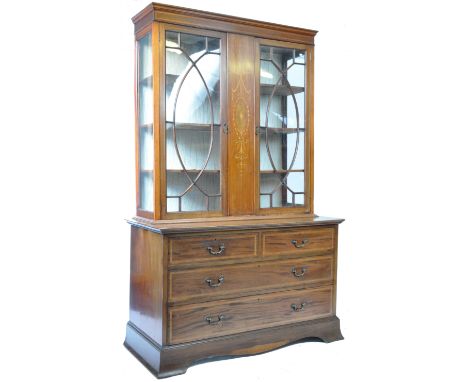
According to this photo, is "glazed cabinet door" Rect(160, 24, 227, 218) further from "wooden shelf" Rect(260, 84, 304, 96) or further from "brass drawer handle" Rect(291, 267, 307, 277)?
"brass drawer handle" Rect(291, 267, 307, 277)

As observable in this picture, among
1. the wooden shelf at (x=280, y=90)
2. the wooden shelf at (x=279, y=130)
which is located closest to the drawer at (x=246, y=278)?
the wooden shelf at (x=279, y=130)

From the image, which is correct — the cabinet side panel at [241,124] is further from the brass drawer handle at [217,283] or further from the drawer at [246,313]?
the drawer at [246,313]

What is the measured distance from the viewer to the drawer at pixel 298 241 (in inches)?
130

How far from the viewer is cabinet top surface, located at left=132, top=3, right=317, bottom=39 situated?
303 centimetres

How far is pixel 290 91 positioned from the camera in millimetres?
3506

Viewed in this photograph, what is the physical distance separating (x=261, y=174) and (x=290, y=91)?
22.3 inches

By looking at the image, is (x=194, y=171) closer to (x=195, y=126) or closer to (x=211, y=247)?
(x=195, y=126)

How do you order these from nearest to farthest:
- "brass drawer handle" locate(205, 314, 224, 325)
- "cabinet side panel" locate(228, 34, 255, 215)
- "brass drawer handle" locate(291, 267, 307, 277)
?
"brass drawer handle" locate(205, 314, 224, 325), "cabinet side panel" locate(228, 34, 255, 215), "brass drawer handle" locate(291, 267, 307, 277)

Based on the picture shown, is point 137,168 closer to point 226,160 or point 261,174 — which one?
point 226,160

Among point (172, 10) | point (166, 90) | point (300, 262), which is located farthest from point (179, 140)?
point (300, 262)

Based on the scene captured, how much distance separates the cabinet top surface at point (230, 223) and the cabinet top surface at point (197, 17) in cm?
112

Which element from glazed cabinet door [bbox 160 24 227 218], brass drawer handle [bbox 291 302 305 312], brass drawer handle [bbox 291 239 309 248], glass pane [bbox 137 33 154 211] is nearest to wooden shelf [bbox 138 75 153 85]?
glass pane [bbox 137 33 154 211]

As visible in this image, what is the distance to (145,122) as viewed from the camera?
10.7 ft

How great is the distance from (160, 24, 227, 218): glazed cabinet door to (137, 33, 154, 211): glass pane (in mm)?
103
